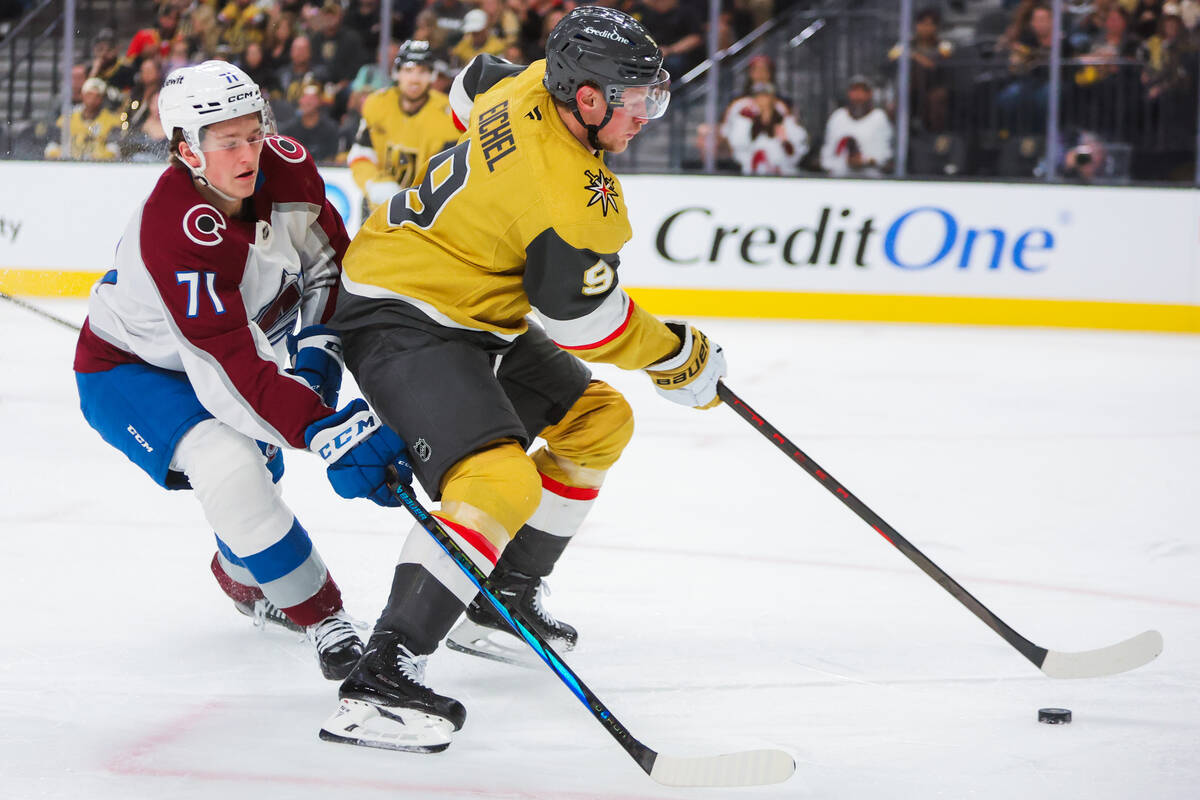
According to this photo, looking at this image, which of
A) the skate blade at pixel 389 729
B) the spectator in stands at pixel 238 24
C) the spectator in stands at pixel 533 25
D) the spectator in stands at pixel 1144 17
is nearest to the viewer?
the skate blade at pixel 389 729

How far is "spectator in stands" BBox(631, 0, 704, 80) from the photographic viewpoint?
8.38 m

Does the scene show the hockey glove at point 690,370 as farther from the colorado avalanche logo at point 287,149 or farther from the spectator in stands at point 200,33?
the spectator in stands at point 200,33

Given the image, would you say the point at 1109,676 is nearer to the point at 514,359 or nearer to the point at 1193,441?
the point at 514,359

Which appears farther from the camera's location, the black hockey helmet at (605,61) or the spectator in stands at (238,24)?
the spectator in stands at (238,24)

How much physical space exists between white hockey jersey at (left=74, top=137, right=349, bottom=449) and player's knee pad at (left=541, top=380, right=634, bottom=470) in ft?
1.62

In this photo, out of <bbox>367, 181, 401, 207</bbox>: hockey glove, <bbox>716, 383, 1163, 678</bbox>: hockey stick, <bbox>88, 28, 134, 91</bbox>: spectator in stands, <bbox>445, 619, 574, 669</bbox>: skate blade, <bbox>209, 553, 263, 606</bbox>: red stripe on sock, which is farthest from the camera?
<bbox>88, 28, 134, 91</bbox>: spectator in stands

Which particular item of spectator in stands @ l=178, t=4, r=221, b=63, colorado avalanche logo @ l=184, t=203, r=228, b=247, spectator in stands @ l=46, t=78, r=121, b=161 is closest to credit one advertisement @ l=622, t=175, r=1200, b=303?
spectator in stands @ l=178, t=4, r=221, b=63

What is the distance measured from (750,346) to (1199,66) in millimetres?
3056

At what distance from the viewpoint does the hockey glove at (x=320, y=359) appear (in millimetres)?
2545

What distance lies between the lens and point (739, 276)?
7.89m

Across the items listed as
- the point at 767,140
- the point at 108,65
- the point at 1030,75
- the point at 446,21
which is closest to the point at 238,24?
the point at 108,65

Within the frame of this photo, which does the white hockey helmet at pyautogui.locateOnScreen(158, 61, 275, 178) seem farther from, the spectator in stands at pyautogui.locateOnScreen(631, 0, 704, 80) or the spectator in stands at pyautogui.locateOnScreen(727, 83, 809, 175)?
the spectator in stands at pyautogui.locateOnScreen(631, 0, 704, 80)

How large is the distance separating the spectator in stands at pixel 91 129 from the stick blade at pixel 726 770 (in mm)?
6884

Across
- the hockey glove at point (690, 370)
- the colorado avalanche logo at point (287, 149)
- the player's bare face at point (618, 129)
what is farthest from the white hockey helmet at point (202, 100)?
the hockey glove at point (690, 370)
